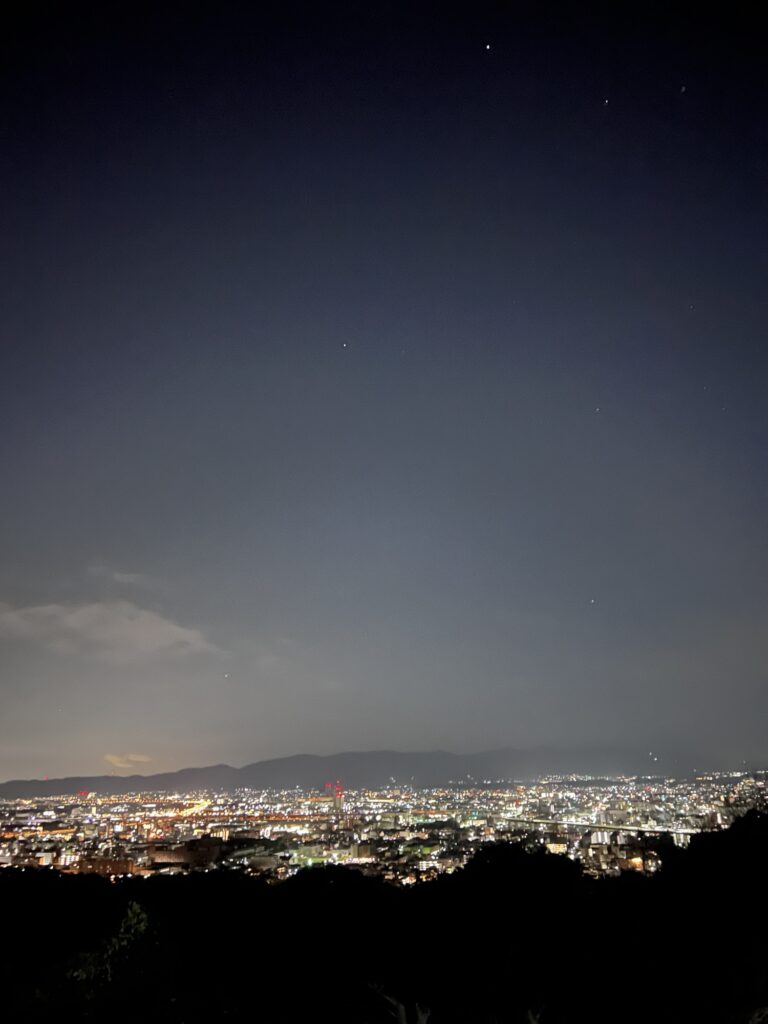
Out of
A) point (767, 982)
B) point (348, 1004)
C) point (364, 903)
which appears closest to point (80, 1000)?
point (348, 1004)

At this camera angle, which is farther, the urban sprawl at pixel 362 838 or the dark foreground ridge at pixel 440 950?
the urban sprawl at pixel 362 838

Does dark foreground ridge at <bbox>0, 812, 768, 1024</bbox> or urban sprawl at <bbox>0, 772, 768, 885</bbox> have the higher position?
dark foreground ridge at <bbox>0, 812, 768, 1024</bbox>

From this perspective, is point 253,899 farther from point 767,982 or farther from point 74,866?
point 74,866

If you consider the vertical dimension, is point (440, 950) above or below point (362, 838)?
above

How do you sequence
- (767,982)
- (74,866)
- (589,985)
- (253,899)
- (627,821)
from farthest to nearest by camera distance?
(627,821), (74,866), (253,899), (589,985), (767,982)

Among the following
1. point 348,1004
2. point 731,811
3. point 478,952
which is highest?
point 478,952

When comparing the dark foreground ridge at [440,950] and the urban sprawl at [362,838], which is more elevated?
the dark foreground ridge at [440,950]

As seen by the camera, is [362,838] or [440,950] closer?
[440,950]

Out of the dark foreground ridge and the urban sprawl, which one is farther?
the urban sprawl
